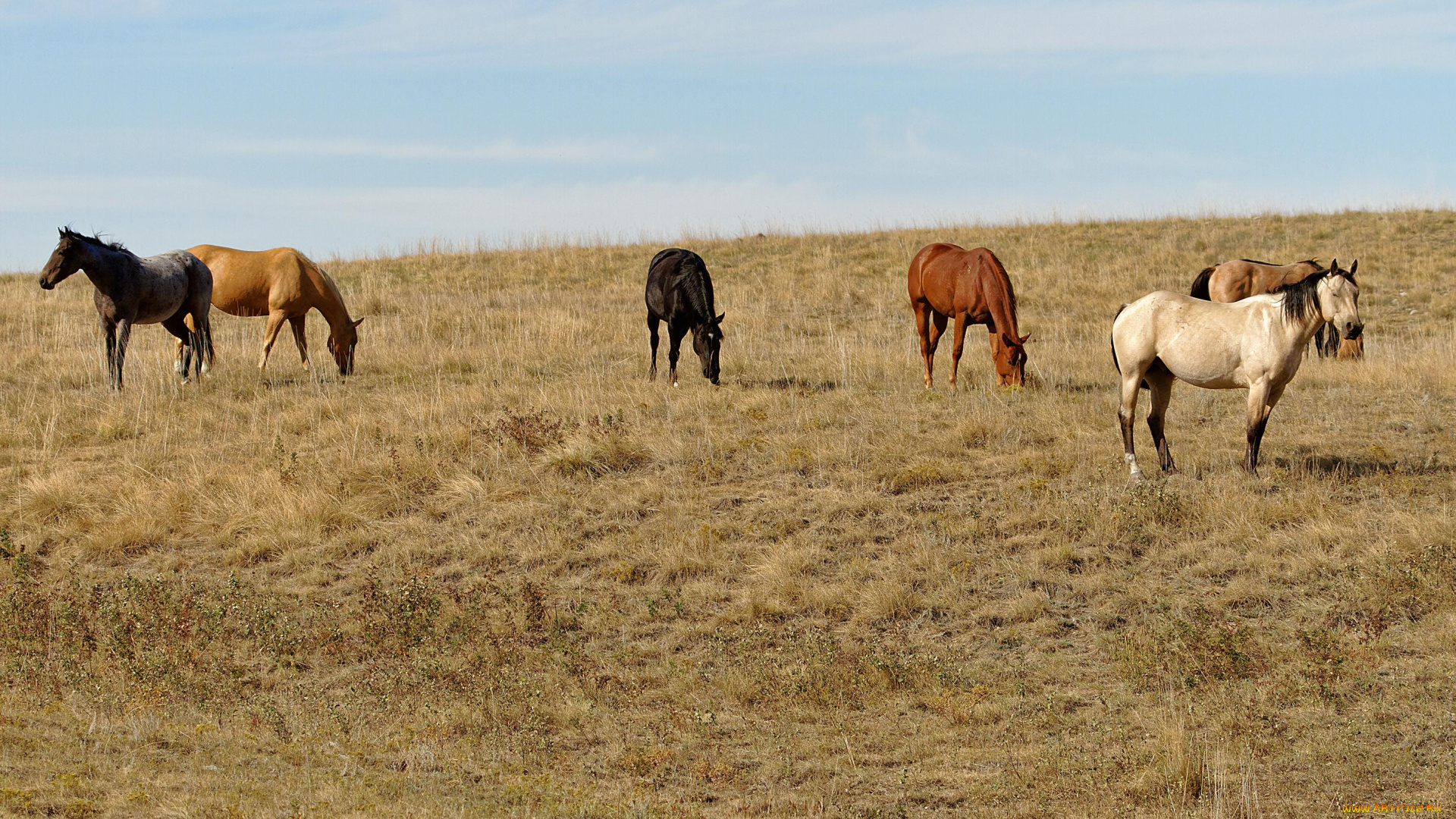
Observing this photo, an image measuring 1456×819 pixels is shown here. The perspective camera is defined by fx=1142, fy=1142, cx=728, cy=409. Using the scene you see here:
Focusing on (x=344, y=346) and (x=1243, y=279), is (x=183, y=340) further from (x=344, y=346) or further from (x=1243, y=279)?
(x=1243, y=279)

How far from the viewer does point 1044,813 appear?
5.36 meters

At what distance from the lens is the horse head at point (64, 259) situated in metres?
13.1

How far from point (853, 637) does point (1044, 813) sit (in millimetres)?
2557

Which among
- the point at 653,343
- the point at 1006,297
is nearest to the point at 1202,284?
the point at 1006,297

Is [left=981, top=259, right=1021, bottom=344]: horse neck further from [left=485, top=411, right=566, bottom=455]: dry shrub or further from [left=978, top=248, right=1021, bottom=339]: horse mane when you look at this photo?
[left=485, top=411, right=566, bottom=455]: dry shrub

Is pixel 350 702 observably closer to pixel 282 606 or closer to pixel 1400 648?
pixel 282 606

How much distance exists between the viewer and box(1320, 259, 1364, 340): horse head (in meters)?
9.14

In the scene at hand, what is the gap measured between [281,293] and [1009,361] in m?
9.51

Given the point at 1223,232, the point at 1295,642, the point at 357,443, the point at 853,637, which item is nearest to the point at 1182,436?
the point at 1295,642

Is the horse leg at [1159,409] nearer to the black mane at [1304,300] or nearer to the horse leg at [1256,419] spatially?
the horse leg at [1256,419]

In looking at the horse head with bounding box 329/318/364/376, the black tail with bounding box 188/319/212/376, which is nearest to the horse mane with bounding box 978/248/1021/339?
the horse head with bounding box 329/318/364/376

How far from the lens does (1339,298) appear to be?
921 cm

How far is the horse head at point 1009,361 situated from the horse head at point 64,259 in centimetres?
1076

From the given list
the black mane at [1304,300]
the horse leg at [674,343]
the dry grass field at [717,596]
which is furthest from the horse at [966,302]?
the black mane at [1304,300]
